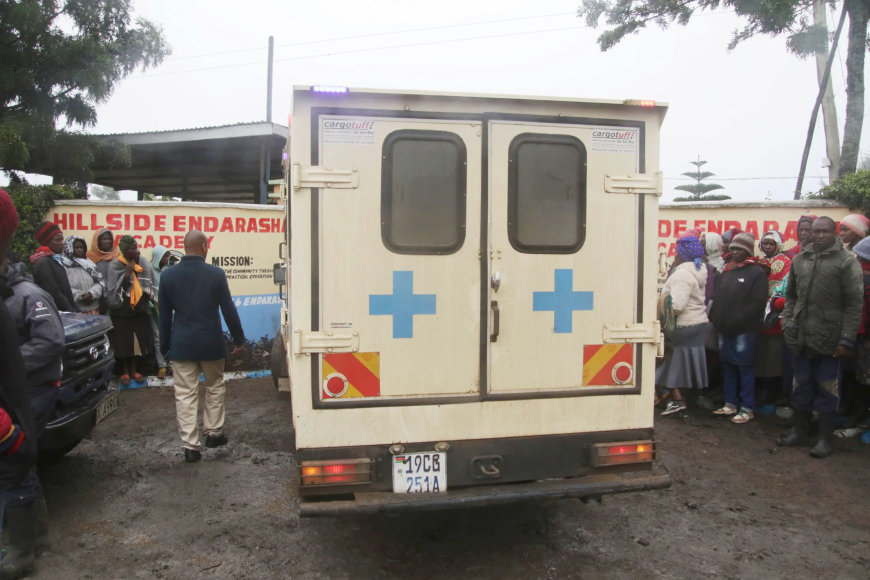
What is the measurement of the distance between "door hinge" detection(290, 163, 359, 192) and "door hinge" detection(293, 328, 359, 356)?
0.78m

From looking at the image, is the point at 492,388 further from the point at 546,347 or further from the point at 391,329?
the point at 391,329

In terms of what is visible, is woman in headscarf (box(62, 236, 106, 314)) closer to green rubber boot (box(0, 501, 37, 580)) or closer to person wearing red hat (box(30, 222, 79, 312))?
person wearing red hat (box(30, 222, 79, 312))

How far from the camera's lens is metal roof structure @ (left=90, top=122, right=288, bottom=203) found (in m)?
10.7

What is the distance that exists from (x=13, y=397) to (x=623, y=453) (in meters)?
3.21

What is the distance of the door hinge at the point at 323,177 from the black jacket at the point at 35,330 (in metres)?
1.61

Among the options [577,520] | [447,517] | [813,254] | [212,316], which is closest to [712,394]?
[813,254]

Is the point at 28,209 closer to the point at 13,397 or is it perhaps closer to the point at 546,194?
the point at 13,397

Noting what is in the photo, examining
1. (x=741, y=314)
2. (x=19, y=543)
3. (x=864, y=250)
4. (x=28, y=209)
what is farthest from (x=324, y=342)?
(x=28, y=209)

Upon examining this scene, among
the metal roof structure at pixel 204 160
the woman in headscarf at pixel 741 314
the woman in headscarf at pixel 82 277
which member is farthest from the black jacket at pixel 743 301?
the metal roof structure at pixel 204 160

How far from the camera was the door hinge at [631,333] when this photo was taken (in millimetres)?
3652

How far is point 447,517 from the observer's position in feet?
14.0

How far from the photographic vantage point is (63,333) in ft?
11.7

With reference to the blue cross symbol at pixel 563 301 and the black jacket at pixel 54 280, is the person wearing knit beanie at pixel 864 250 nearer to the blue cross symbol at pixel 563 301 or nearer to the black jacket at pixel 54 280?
the blue cross symbol at pixel 563 301

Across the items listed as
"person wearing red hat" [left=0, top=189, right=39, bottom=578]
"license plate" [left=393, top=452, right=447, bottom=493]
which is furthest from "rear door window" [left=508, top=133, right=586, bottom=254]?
"person wearing red hat" [left=0, top=189, right=39, bottom=578]
